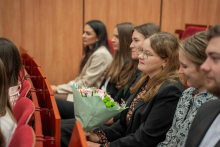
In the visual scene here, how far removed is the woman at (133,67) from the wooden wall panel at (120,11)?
220 centimetres

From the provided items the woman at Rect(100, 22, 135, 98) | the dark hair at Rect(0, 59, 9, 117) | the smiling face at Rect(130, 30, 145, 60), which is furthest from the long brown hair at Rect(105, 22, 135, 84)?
the dark hair at Rect(0, 59, 9, 117)

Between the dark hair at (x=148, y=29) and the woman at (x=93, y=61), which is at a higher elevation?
the dark hair at (x=148, y=29)

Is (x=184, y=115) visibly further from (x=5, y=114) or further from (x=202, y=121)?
(x=5, y=114)

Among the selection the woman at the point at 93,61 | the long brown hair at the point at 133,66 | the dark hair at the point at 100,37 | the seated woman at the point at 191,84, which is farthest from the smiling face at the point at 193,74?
the dark hair at the point at 100,37

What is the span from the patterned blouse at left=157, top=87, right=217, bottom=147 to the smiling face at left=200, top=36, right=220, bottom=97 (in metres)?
0.30

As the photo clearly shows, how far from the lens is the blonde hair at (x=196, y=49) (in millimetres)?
1185

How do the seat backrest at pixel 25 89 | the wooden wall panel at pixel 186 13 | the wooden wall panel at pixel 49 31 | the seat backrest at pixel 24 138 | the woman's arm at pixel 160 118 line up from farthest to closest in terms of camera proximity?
1. the wooden wall panel at pixel 186 13
2. the wooden wall panel at pixel 49 31
3. the seat backrest at pixel 25 89
4. the woman's arm at pixel 160 118
5. the seat backrest at pixel 24 138

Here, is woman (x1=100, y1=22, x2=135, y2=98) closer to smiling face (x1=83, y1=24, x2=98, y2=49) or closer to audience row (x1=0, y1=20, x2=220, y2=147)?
audience row (x1=0, y1=20, x2=220, y2=147)

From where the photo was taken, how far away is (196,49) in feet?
3.93

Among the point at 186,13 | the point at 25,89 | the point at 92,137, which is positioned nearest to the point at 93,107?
the point at 92,137

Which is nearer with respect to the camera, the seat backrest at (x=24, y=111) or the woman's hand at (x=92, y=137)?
the seat backrest at (x=24, y=111)

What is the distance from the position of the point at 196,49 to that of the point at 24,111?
989mm

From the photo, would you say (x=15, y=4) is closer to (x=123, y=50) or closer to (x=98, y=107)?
(x=123, y=50)

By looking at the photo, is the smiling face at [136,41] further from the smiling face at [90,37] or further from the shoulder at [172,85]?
the smiling face at [90,37]
